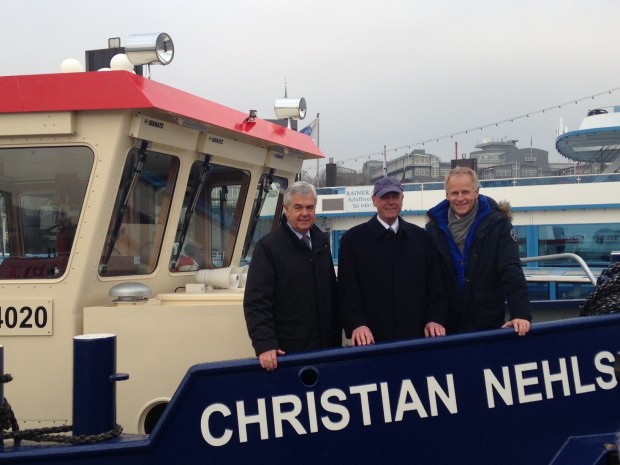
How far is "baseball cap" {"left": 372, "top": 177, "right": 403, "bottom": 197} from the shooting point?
288cm

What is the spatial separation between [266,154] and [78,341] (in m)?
2.45

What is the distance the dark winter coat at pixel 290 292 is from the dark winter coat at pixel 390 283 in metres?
0.09

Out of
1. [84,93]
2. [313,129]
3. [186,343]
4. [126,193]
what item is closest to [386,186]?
[186,343]

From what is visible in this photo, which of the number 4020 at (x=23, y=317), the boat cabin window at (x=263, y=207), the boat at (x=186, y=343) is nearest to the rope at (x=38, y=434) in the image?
the boat at (x=186, y=343)

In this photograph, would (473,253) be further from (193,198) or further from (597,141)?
(597,141)

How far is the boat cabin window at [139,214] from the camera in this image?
3590mm

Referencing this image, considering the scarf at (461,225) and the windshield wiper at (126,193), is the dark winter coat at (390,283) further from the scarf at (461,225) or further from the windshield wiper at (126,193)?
the windshield wiper at (126,193)

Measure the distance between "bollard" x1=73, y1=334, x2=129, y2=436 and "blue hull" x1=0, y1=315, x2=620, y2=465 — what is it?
46 cm

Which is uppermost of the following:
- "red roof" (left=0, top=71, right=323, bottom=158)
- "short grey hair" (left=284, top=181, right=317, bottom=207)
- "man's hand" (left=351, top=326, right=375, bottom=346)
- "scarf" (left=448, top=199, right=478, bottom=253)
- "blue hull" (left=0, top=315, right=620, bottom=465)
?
"red roof" (left=0, top=71, right=323, bottom=158)

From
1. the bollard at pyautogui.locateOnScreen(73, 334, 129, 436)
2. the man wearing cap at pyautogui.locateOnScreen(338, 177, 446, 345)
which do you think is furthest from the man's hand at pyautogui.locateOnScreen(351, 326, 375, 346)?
the bollard at pyautogui.locateOnScreen(73, 334, 129, 436)

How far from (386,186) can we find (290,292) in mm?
613

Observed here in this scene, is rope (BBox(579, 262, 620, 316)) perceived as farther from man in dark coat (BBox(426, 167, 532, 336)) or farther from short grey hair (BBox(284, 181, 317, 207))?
short grey hair (BBox(284, 181, 317, 207))

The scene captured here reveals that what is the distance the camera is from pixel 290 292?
9.17 feet

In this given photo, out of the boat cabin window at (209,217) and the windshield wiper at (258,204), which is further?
the windshield wiper at (258,204)
